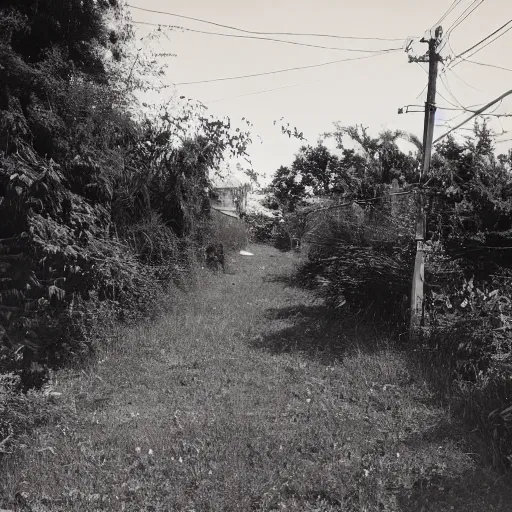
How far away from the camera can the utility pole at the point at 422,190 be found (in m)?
8.22

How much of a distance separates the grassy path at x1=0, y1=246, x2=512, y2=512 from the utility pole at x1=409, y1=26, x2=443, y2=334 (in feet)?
2.70

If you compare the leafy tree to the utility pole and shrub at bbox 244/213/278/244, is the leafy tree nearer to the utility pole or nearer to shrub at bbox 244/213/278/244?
shrub at bbox 244/213/278/244

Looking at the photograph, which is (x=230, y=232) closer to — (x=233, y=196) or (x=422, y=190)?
(x=233, y=196)

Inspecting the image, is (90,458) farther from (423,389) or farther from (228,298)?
(228,298)

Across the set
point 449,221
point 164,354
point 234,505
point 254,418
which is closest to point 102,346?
point 164,354

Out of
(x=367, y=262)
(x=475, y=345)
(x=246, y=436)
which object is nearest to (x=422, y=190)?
(x=367, y=262)

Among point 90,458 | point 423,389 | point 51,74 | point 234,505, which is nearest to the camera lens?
point 234,505

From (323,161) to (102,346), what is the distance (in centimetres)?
2537

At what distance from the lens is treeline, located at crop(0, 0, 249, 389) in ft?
20.7

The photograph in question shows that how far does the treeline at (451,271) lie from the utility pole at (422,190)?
137mm

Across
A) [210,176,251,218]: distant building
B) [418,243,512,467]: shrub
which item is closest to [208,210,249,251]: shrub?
[210,176,251,218]: distant building

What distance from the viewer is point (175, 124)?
12156 millimetres

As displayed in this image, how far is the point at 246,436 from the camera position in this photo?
17.0 feet

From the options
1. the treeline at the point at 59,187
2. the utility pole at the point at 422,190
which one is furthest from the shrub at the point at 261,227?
the utility pole at the point at 422,190
